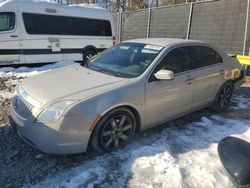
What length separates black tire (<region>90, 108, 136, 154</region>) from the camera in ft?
12.5

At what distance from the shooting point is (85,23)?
39.2 feet

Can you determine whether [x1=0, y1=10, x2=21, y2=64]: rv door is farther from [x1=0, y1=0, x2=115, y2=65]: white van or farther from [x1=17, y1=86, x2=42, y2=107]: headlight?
[x1=17, y1=86, x2=42, y2=107]: headlight

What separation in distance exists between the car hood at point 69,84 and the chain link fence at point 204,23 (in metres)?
6.77

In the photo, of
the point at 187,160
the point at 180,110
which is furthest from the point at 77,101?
the point at 180,110

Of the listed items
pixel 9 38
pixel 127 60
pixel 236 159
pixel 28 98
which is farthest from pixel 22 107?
pixel 9 38

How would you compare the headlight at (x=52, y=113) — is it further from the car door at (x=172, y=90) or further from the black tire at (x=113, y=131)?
the car door at (x=172, y=90)

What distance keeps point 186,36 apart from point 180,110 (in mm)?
7666

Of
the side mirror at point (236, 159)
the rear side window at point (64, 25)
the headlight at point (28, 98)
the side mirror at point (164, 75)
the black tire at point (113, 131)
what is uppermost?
the rear side window at point (64, 25)

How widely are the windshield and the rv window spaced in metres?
5.97

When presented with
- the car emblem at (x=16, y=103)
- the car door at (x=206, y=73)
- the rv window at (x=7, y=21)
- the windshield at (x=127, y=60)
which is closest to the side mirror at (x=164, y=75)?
the windshield at (x=127, y=60)

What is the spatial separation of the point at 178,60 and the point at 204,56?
0.85m

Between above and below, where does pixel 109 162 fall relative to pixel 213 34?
below

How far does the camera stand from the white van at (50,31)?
9.88m

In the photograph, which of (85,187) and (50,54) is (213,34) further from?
(85,187)
